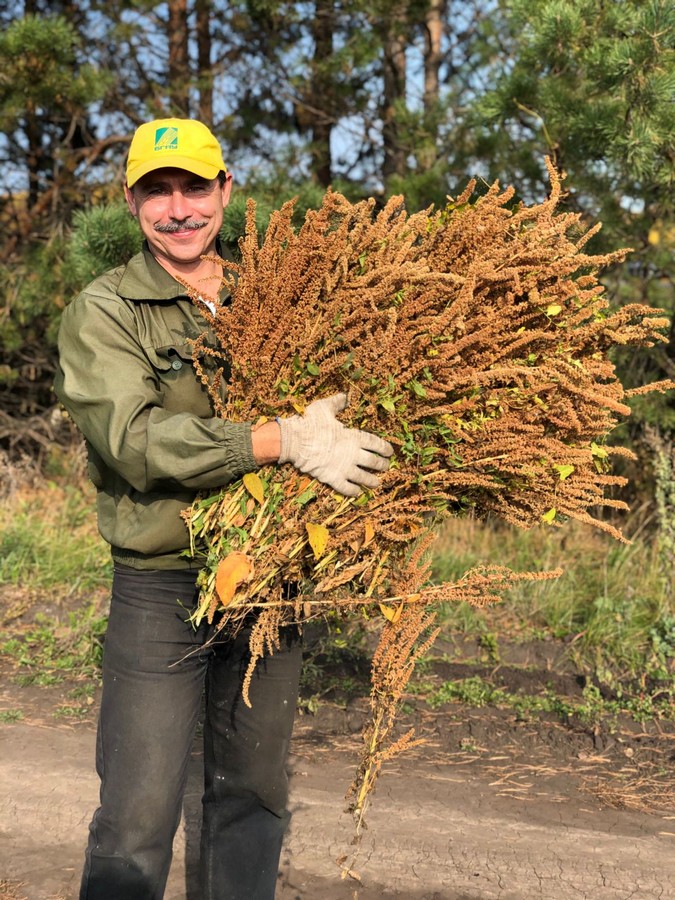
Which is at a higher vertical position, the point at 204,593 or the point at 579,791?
the point at 204,593

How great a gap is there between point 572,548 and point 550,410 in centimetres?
399

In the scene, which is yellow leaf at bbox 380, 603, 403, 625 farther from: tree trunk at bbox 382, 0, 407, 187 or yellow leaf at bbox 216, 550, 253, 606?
tree trunk at bbox 382, 0, 407, 187

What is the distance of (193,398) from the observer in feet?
7.93

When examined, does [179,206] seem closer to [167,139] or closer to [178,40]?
[167,139]

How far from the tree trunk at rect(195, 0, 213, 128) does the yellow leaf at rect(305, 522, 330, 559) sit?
597 cm

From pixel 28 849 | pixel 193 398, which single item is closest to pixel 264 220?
pixel 193 398

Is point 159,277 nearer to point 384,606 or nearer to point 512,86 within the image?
point 384,606

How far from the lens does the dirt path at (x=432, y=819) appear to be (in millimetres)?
3041

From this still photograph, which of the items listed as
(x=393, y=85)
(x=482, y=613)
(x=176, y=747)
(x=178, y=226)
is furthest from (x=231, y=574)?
(x=393, y=85)

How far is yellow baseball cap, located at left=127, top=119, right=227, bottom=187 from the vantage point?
250cm

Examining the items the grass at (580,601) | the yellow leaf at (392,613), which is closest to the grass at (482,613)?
the grass at (580,601)

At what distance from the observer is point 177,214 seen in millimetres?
2533

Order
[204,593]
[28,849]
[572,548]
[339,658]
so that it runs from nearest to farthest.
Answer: [204,593] < [28,849] < [339,658] < [572,548]

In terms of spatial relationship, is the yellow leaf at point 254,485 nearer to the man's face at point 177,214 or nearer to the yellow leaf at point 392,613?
the yellow leaf at point 392,613
